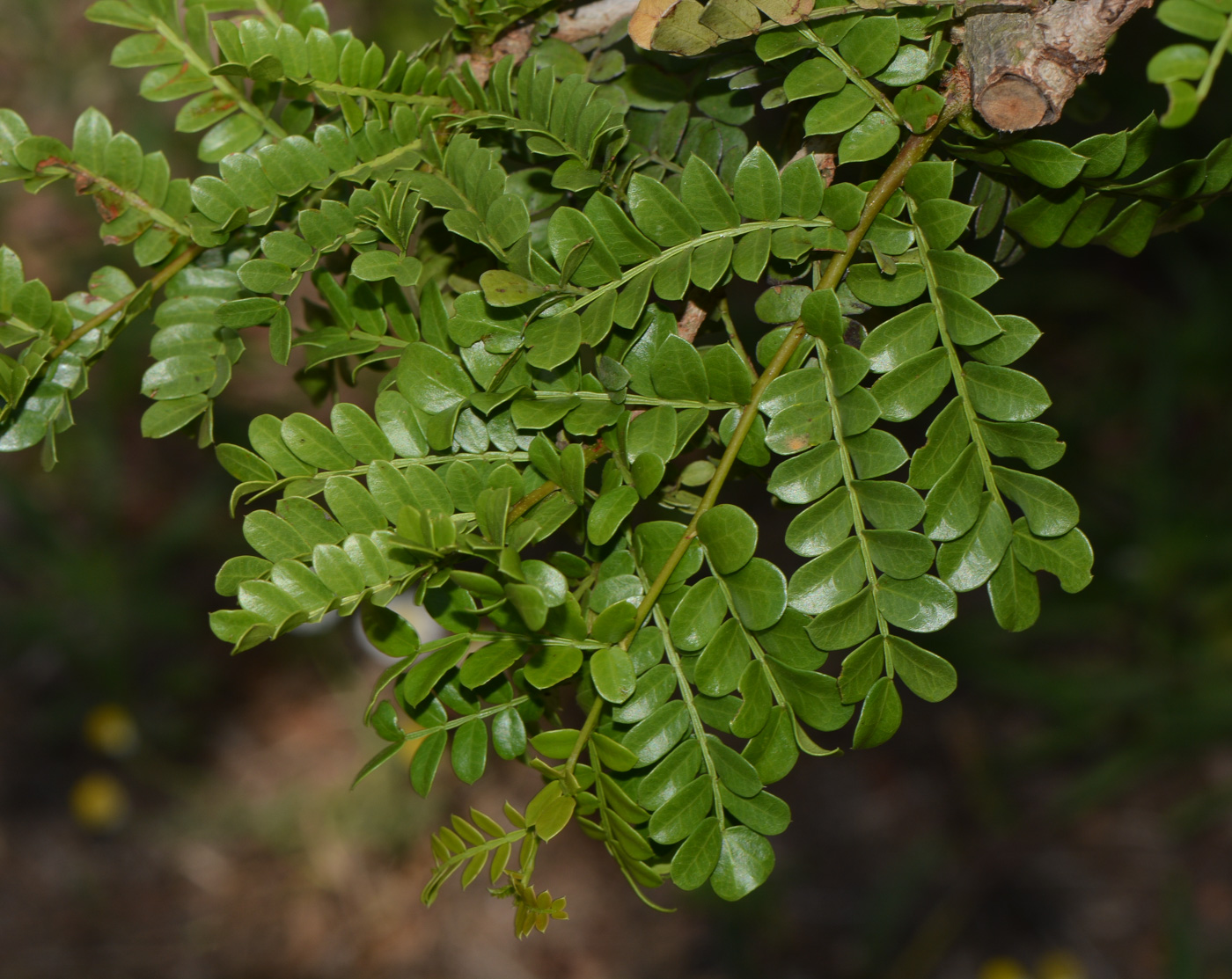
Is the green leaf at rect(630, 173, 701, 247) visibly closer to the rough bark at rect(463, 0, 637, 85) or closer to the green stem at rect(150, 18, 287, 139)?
the rough bark at rect(463, 0, 637, 85)

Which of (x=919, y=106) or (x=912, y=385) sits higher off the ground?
(x=919, y=106)

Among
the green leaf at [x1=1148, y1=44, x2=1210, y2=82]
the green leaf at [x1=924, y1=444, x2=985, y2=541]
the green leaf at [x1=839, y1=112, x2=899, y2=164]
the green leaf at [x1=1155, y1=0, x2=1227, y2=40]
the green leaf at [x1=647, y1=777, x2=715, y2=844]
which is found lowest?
the green leaf at [x1=647, y1=777, x2=715, y2=844]

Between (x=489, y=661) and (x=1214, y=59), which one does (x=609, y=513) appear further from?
(x=1214, y=59)

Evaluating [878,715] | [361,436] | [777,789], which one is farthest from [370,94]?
[777,789]

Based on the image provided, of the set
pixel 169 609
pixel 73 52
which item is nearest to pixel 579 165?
pixel 169 609

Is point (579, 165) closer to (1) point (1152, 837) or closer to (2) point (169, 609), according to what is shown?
(2) point (169, 609)

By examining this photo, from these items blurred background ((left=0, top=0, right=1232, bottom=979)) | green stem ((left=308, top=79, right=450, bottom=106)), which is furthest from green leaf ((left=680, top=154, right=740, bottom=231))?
blurred background ((left=0, top=0, right=1232, bottom=979))

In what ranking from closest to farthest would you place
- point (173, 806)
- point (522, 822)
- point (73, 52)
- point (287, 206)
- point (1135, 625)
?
point (522, 822), point (287, 206), point (1135, 625), point (173, 806), point (73, 52)
